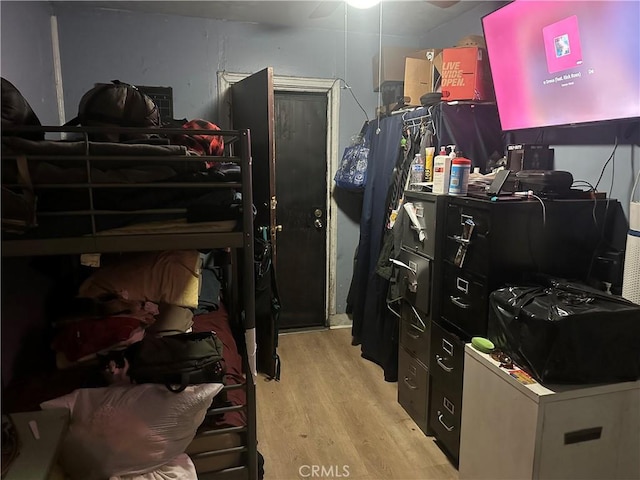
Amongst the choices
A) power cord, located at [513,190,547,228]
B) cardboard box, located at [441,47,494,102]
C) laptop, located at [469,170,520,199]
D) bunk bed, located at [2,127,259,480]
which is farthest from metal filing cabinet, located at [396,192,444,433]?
bunk bed, located at [2,127,259,480]

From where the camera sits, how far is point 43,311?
6.63 ft

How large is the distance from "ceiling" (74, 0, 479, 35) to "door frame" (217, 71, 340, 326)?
404mm

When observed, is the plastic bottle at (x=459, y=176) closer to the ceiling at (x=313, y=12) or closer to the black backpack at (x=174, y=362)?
the ceiling at (x=313, y=12)

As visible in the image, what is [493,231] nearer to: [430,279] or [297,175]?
Result: [430,279]

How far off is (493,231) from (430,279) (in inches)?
21.4

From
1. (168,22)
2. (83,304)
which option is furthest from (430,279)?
(168,22)

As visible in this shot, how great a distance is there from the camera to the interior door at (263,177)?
289cm

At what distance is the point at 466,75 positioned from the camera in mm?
2555

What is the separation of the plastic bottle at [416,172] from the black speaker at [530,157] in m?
0.54

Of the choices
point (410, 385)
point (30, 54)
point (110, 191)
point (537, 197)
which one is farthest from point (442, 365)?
point (30, 54)

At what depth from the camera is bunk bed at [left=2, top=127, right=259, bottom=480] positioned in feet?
4.13

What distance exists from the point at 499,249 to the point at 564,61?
89cm

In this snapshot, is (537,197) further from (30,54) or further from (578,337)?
(30,54)

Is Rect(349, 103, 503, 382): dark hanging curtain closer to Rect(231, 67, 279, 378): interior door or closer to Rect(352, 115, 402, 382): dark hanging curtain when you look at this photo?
Rect(352, 115, 402, 382): dark hanging curtain
